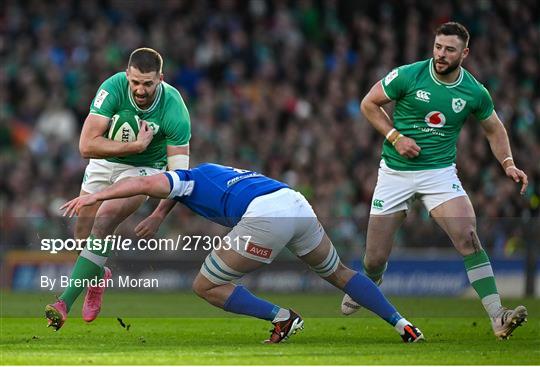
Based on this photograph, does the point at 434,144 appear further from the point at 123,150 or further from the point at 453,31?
the point at 123,150

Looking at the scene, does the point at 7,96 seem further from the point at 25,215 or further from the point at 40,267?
the point at 40,267

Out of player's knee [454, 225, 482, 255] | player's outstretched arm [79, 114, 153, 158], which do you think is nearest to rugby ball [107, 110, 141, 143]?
player's outstretched arm [79, 114, 153, 158]

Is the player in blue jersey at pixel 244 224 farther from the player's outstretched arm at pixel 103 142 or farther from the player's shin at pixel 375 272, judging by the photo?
the player's shin at pixel 375 272

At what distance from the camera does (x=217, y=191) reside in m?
10.4

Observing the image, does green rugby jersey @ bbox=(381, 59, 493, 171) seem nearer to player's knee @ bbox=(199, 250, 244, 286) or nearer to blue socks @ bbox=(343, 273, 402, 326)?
blue socks @ bbox=(343, 273, 402, 326)

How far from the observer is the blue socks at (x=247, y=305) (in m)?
10.5

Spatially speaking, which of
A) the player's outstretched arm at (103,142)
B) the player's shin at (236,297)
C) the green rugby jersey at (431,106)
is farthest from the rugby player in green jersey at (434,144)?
the player's outstretched arm at (103,142)

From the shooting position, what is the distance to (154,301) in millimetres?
16406

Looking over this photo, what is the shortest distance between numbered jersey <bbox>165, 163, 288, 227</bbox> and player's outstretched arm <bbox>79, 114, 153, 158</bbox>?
840mm

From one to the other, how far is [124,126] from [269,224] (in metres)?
2.04

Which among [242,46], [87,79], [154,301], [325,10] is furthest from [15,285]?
[325,10]

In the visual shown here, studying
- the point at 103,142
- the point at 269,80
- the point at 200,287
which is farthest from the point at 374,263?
the point at 269,80

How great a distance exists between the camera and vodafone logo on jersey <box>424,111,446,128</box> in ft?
37.9

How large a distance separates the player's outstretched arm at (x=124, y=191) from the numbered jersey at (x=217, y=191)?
7.8 inches
